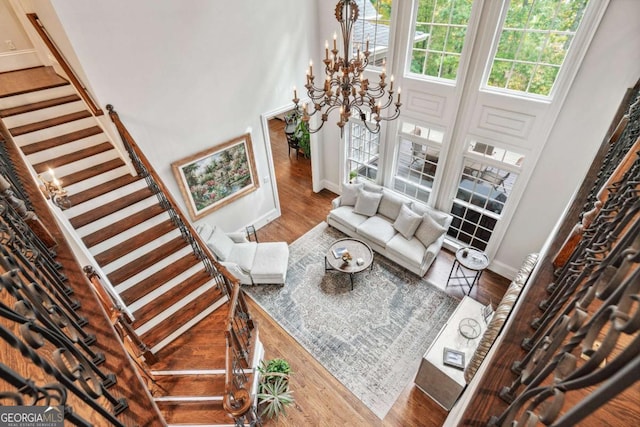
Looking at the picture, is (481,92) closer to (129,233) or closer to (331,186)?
(331,186)

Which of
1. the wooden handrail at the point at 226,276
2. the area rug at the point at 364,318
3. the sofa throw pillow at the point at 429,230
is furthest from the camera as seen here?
the sofa throw pillow at the point at 429,230

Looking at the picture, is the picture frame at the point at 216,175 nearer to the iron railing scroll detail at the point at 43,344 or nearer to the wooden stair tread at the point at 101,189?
the wooden stair tread at the point at 101,189

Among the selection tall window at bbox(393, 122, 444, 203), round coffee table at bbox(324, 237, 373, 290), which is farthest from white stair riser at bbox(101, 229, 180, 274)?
tall window at bbox(393, 122, 444, 203)

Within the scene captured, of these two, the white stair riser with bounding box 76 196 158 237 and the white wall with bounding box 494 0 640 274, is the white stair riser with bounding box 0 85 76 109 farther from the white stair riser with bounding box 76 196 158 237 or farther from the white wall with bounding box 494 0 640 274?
the white wall with bounding box 494 0 640 274

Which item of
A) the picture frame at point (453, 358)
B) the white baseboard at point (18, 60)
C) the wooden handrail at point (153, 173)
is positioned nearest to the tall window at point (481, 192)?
the picture frame at point (453, 358)

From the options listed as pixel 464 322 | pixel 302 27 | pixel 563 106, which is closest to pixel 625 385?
pixel 464 322

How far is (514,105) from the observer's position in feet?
13.7

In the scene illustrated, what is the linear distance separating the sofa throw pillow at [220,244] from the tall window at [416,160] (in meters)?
3.42

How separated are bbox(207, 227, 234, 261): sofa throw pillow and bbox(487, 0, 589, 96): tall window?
4749 mm

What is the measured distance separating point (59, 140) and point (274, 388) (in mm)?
4252

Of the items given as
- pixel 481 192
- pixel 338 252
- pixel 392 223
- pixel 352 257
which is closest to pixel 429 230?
pixel 392 223

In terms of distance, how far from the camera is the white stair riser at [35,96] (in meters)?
4.05

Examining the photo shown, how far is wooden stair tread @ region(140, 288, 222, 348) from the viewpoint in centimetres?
397

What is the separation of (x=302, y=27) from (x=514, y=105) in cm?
365
